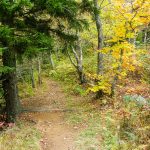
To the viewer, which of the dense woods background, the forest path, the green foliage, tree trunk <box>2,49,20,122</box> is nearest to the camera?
the green foliage

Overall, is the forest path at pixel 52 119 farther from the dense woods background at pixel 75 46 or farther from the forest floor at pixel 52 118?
the dense woods background at pixel 75 46

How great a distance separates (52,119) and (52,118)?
17 cm

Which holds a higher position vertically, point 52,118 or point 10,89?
point 10,89

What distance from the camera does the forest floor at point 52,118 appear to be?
11094 millimetres

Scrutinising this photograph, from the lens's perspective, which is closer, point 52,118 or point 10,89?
point 10,89

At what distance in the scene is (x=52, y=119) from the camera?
45.0ft

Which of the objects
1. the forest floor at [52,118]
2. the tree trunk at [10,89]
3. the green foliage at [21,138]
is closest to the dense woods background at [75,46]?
the tree trunk at [10,89]

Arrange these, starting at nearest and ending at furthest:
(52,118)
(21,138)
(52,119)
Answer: (21,138)
(52,119)
(52,118)

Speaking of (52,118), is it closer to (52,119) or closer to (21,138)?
(52,119)

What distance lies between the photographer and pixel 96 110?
14.4 meters

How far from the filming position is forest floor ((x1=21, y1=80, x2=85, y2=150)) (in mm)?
11094

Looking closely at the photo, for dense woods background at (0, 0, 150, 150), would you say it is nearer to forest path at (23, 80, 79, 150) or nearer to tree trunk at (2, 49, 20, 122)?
tree trunk at (2, 49, 20, 122)

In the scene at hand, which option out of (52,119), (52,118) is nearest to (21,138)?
(52,119)

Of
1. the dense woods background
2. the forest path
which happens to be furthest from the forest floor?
the dense woods background
